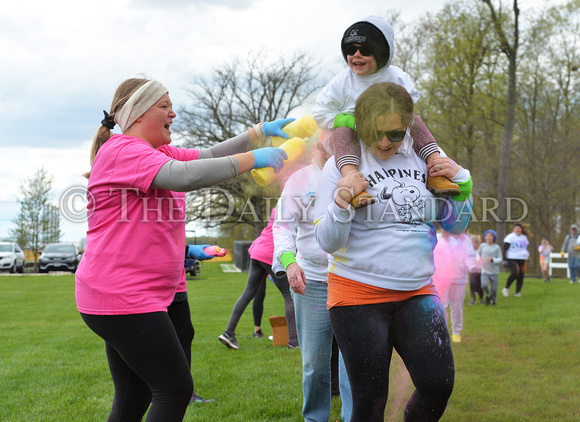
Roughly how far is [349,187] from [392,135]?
342 millimetres

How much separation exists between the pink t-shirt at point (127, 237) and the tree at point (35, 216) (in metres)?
31.3

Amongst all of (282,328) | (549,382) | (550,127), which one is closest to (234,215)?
(550,127)

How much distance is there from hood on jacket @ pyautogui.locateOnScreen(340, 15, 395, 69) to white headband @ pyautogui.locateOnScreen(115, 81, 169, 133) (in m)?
0.98

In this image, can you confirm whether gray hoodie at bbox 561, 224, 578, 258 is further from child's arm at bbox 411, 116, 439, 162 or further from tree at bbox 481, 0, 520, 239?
child's arm at bbox 411, 116, 439, 162

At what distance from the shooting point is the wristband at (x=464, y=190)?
2650mm

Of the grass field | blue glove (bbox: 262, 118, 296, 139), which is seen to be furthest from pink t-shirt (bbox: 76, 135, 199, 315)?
the grass field

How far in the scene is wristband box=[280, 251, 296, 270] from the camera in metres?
3.49

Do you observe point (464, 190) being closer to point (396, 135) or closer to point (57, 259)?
point (396, 135)

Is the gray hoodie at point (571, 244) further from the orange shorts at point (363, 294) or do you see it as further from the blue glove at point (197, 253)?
the orange shorts at point (363, 294)

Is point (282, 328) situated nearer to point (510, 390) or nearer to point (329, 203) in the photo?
point (510, 390)

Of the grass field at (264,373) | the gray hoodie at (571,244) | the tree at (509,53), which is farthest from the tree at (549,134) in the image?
the grass field at (264,373)

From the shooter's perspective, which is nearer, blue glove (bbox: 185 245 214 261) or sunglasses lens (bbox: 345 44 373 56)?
sunglasses lens (bbox: 345 44 373 56)

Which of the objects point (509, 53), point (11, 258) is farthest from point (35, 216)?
point (509, 53)

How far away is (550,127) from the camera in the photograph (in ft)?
96.2
